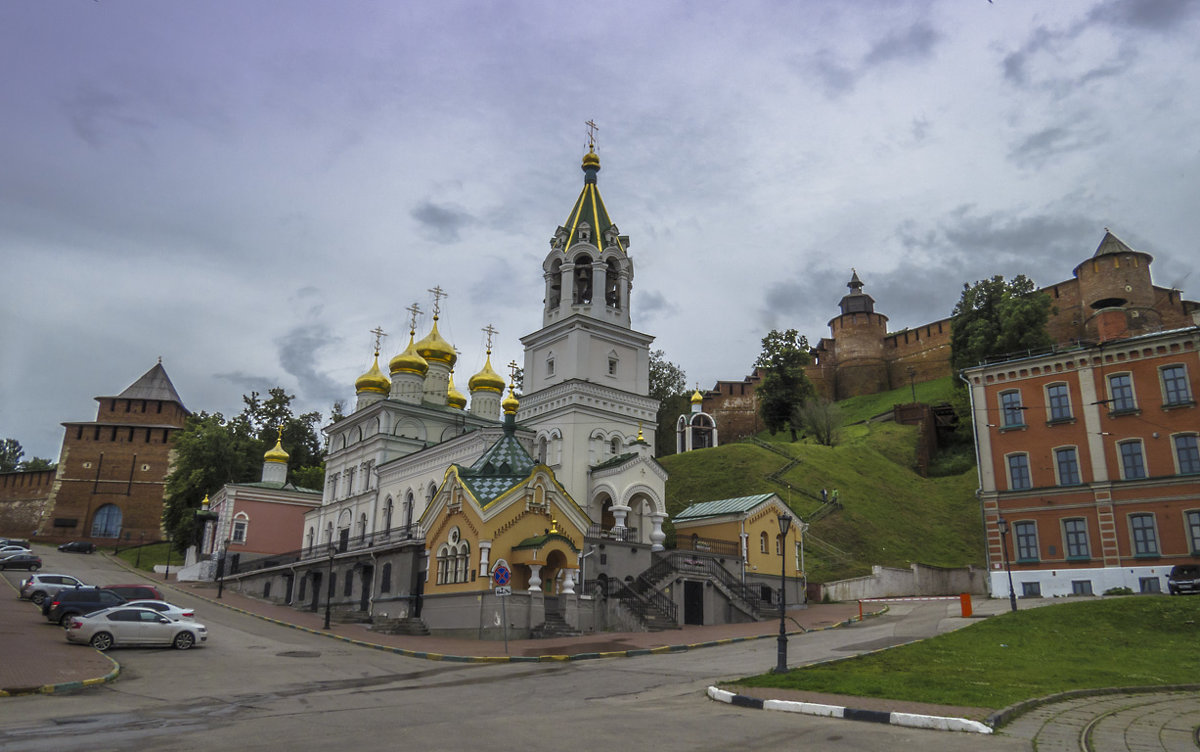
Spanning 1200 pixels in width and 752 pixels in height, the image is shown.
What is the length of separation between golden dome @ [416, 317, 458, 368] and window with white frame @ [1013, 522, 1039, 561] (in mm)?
30992

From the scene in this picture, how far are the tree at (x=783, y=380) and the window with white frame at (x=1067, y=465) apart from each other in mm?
33064

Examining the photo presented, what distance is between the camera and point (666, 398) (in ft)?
257

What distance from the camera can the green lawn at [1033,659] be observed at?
12.9 meters

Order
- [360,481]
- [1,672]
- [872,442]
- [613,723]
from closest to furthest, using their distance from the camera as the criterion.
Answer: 1. [613,723]
2. [1,672]
3. [360,481]
4. [872,442]

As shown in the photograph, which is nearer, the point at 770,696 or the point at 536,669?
the point at 770,696

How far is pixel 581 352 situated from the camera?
1396 inches

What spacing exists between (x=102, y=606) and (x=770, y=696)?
21818mm

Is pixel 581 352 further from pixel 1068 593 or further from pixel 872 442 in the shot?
pixel 872 442

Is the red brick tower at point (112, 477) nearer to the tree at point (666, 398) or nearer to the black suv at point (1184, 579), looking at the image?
the tree at point (666, 398)

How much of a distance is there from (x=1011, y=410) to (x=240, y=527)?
41548mm

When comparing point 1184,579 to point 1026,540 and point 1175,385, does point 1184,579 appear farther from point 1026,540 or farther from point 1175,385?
point 1175,385

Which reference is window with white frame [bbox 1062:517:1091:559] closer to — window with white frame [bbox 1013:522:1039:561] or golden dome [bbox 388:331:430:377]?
window with white frame [bbox 1013:522:1039:561]

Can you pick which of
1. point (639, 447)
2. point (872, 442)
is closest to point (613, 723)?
point (639, 447)

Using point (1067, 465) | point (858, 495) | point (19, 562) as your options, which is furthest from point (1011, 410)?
point (19, 562)
